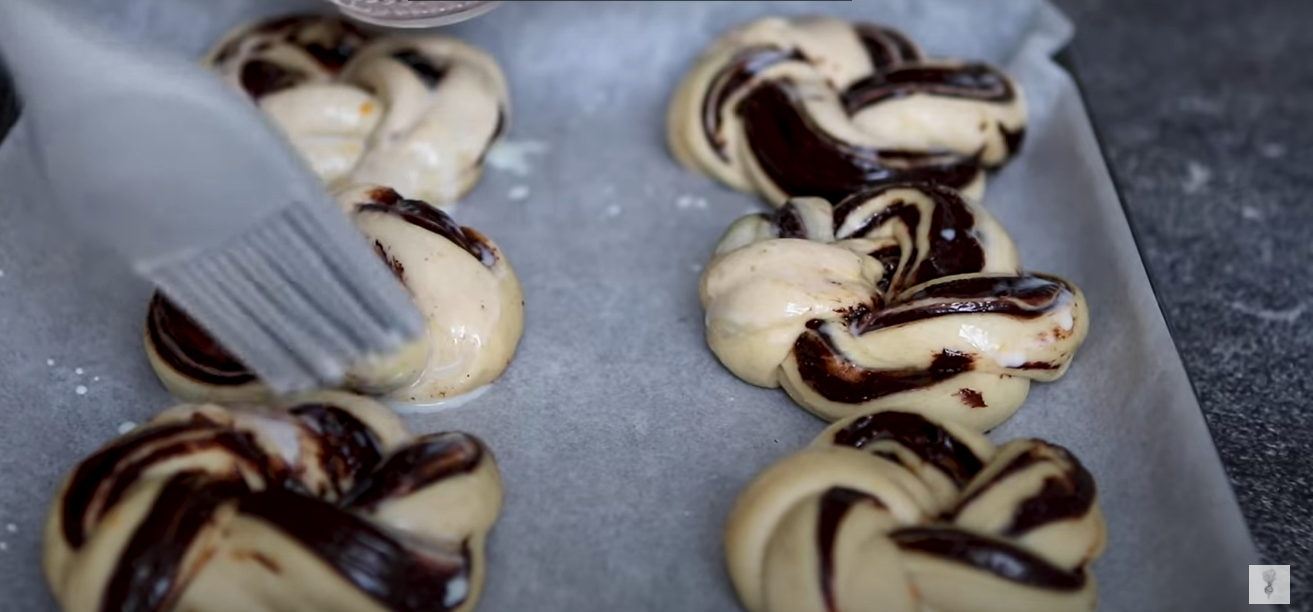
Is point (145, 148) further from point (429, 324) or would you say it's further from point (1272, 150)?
point (1272, 150)

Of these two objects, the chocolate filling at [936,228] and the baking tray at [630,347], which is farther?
the chocolate filling at [936,228]

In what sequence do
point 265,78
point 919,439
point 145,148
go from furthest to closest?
point 265,78 → point 919,439 → point 145,148

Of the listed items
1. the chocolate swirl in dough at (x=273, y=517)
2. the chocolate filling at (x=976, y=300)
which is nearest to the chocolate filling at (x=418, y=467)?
the chocolate swirl in dough at (x=273, y=517)

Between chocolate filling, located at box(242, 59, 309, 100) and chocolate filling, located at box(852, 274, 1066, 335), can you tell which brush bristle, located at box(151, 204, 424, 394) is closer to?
chocolate filling, located at box(852, 274, 1066, 335)

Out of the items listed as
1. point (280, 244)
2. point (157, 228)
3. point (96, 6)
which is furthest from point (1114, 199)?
point (96, 6)

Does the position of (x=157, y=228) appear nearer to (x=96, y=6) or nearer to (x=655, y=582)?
(x=655, y=582)

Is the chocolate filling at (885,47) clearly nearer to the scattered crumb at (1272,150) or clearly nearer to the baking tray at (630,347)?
the baking tray at (630,347)

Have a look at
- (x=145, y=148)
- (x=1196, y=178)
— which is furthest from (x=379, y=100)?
(x=1196, y=178)
